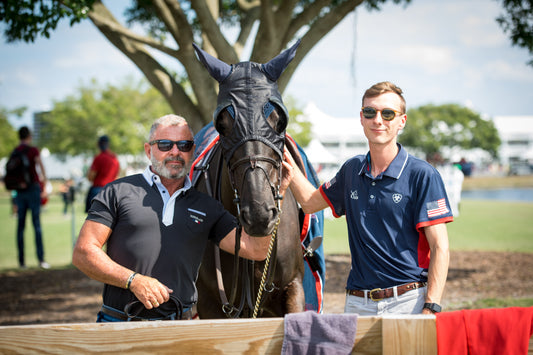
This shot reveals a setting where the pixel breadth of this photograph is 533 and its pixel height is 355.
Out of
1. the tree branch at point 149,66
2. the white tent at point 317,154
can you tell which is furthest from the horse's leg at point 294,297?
the white tent at point 317,154

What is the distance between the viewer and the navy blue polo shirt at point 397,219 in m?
2.45

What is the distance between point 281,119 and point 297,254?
126cm

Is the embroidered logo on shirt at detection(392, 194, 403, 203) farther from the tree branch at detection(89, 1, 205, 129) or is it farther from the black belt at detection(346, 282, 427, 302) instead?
the tree branch at detection(89, 1, 205, 129)

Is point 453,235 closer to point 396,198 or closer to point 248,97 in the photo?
point 396,198

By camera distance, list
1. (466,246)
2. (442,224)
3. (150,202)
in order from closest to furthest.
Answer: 1. (442,224)
2. (150,202)
3. (466,246)

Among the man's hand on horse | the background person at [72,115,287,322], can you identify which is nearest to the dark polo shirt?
the background person at [72,115,287,322]

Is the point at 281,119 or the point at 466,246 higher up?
the point at 281,119

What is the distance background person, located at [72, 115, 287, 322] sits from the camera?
2414mm

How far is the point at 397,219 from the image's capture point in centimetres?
248

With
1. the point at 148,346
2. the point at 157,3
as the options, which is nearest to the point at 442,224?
the point at 148,346

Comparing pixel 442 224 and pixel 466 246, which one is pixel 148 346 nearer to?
pixel 442 224

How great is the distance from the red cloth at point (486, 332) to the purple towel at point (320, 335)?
349 millimetres

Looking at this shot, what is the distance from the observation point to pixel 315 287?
3.80m

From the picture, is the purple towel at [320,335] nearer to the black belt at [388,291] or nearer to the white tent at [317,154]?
the black belt at [388,291]
